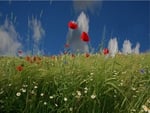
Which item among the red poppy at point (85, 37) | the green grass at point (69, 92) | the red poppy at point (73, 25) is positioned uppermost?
the red poppy at point (73, 25)

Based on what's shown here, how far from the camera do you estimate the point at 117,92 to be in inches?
244

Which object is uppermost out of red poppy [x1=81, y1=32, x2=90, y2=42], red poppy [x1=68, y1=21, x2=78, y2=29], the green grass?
red poppy [x1=68, y1=21, x2=78, y2=29]

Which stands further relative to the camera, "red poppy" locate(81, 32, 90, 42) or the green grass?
"red poppy" locate(81, 32, 90, 42)

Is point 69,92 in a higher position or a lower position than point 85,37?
lower

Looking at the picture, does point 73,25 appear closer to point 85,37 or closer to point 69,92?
point 85,37

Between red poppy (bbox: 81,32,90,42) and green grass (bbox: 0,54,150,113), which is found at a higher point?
red poppy (bbox: 81,32,90,42)

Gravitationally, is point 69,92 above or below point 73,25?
below

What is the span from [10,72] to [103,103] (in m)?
1.52

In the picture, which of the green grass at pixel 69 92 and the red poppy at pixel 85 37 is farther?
the red poppy at pixel 85 37

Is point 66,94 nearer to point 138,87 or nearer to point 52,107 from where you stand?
point 52,107

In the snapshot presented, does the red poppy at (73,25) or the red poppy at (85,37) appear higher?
the red poppy at (73,25)

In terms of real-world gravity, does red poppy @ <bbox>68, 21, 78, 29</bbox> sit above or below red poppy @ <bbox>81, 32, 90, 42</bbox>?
above

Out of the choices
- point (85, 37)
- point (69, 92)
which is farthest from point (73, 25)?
point (69, 92)

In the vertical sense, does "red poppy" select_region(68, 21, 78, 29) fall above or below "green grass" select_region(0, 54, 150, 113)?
above
